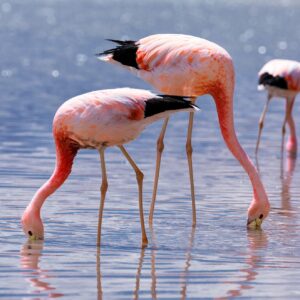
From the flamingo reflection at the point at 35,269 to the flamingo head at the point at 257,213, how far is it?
188 cm

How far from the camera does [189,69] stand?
10.6 meters

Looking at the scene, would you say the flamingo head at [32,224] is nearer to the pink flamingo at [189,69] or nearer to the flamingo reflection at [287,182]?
the pink flamingo at [189,69]

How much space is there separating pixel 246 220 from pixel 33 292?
332 centimetres

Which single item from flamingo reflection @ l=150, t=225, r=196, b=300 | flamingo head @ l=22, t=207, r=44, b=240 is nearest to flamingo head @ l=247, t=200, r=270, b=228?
flamingo reflection @ l=150, t=225, r=196, b=300

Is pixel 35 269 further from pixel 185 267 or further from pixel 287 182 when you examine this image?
pixel 287 182

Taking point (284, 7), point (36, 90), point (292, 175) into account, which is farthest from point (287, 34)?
point (284, 7)

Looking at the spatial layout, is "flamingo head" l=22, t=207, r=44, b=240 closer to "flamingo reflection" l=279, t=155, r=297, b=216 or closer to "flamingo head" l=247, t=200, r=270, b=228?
"flamingo head" l=247, t=200, r=270, b=228

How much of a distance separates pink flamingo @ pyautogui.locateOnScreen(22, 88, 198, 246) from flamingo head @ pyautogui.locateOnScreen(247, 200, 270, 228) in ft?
3.65

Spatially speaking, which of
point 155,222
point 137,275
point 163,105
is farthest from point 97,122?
point 137,275

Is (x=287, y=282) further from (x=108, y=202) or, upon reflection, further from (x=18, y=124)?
(x=18, y=124)

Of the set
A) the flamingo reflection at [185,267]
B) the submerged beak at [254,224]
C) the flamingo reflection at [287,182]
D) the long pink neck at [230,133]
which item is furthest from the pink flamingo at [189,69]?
the flamingo reflection at [287,182]

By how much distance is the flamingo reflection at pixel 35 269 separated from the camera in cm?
766

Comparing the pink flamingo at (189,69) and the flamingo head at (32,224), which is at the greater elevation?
the pink flamingo at (189,69)

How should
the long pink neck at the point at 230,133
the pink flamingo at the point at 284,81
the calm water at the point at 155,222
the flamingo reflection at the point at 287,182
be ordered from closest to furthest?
1. the calm water at the point at 155,222
2. the long pink neck at the point at 230,133
3. the flamingo reflection at the point at 287,182
4. the pink flamingo at the point at 284,81
